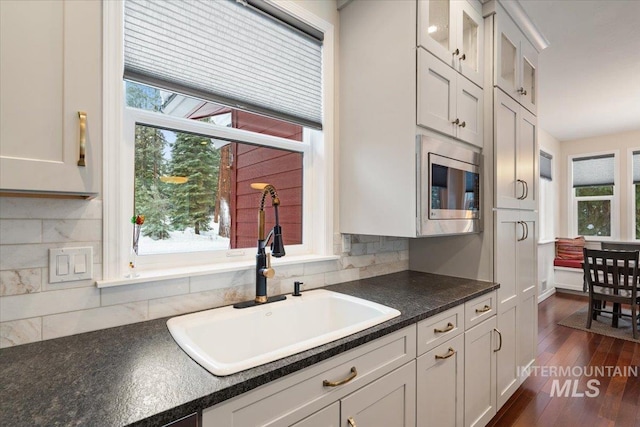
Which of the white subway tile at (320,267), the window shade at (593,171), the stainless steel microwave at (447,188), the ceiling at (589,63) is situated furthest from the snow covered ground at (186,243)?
the window shade at (593,171)

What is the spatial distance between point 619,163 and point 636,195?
57cm

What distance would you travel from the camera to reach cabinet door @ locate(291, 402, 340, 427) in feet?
3.03

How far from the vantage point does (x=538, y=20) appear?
2350mm

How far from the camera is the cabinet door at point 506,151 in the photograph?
2023 millimetres

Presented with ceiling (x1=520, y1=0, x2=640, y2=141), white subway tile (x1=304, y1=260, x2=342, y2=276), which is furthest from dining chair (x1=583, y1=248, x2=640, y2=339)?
white subway tile (x1=304, y1=260, x2=342, y2=276)

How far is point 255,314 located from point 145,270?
1.61 feet

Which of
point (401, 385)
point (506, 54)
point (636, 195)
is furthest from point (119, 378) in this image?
point (636, 195)

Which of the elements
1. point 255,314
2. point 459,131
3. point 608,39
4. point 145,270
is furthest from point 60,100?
point 608,39

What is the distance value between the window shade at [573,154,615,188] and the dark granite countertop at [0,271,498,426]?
6.28m

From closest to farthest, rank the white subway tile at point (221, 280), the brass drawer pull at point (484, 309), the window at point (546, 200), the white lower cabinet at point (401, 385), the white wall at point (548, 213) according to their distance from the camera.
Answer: the white lower cabinet at point (401, 385) → the white subway tile at point (221, 280) → the brass drawer pull at point (484, 309) → the white wall at point (548, 213) → the window at point (546, 200)

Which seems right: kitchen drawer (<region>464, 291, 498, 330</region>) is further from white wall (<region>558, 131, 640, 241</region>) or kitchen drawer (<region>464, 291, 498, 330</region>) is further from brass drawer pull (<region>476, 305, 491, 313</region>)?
white wall (<region>558, 131, 640, 241</region>)

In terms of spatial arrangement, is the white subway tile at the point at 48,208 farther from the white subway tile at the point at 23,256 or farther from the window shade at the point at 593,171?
the window shade at the point at 593,171

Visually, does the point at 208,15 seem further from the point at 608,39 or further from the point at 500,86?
the point at 608,39

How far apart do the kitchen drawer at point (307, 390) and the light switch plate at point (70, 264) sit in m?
0.71
